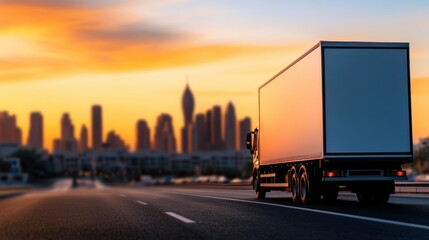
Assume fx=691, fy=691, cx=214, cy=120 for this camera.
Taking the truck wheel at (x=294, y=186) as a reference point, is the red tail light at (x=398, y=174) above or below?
above

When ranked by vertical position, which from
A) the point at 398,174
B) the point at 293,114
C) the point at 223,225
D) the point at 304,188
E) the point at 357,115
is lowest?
the point at 223,225

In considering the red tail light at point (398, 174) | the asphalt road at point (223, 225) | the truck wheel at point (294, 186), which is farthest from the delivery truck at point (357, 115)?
the asphalt road at point (223, 225)

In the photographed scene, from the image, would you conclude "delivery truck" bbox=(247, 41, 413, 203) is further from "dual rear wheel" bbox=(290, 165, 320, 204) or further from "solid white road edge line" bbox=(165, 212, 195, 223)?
"solid white road edge line" bbox=(165, 212, 195, 223)

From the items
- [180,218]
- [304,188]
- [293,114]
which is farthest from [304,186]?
[180,218]

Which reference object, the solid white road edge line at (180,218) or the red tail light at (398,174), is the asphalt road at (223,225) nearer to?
the solid white road edge line at (180,218)

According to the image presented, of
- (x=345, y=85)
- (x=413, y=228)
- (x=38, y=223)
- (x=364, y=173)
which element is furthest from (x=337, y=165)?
(x=38, y=223)

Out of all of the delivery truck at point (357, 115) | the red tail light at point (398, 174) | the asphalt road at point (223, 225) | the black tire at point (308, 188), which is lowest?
the asphalt road at point (223, 225)

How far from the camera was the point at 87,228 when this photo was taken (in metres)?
11.5

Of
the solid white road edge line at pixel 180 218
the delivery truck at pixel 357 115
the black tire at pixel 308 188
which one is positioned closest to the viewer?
the solid white road edge line at pixel 180 218

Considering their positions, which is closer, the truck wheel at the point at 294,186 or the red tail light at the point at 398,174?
the red tail light at the point at 398,174

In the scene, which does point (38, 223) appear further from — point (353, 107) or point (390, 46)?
point (390, 46)

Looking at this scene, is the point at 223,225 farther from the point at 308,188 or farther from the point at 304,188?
the point at 304,188

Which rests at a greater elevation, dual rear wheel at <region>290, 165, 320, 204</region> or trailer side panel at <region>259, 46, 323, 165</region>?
trailer side panel at <region>259, 46, 323, 165</region>

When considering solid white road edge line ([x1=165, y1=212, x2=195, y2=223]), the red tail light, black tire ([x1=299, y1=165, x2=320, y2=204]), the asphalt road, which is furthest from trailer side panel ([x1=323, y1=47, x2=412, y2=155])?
solid white road edge line ([x1=165, y1=212, x2=195, y2=223])
